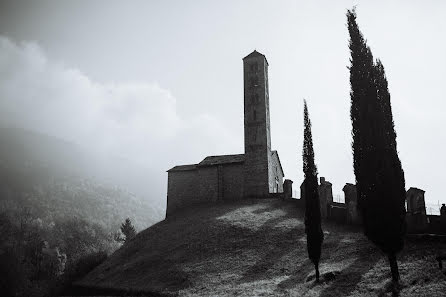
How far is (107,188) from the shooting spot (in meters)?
182

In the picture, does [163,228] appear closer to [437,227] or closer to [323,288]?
[323,288]

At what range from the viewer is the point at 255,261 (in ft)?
80.0

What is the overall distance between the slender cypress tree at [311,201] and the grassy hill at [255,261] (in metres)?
1.62

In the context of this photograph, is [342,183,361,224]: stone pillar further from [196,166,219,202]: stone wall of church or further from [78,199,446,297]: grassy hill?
[196,166,219,202]: stone wall of church

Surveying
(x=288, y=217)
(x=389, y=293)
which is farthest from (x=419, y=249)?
(x=288, y=217)

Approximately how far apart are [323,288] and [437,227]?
38.9ft

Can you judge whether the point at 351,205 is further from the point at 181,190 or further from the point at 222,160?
the point at 181,190

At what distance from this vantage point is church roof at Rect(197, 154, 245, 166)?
44.5 meters

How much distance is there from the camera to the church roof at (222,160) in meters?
44.5

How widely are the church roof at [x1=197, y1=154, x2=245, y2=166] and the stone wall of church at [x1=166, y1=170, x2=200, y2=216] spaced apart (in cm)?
207

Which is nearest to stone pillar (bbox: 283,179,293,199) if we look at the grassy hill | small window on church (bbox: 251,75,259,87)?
the grassy hill

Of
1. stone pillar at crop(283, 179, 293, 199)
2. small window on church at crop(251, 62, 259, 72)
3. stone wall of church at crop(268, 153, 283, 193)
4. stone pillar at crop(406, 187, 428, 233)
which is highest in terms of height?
small window on church at crop(251, 62, 259, 72)

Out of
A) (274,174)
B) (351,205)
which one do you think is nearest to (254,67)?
(274,174)

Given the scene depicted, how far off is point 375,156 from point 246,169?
2610 cm
